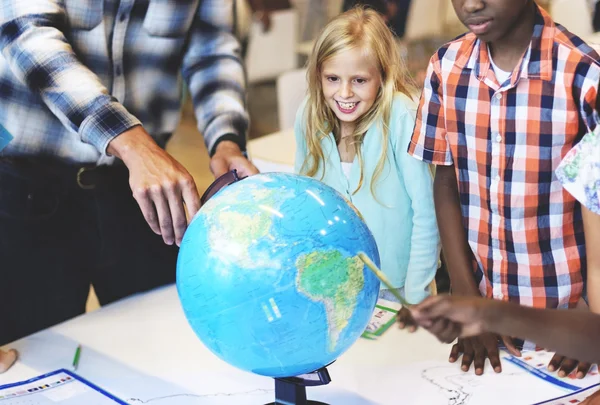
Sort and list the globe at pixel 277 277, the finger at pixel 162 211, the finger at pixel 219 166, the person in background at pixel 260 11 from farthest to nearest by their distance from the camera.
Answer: the person in background at pixel 260 11 < the finger at pixel 219 166 < the finger at pixel 162 211 < the globe at pixel 277 277

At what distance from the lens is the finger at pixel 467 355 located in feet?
5.45

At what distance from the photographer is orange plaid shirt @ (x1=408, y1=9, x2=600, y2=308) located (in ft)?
5.01

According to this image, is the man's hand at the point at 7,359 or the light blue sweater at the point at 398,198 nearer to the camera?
the man's hand at the point at 7,359

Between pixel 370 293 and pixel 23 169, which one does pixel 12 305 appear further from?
pixel 370 293

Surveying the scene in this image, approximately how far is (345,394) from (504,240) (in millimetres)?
470

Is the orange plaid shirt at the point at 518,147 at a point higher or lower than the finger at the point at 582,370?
higher

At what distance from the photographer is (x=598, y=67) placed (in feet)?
4.82

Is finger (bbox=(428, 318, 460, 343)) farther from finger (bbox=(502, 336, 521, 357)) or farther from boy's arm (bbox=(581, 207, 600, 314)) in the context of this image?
finger (bbox=(502, 336, 521, 357))

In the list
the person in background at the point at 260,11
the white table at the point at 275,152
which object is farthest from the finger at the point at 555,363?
the person in background at the point at 260,11

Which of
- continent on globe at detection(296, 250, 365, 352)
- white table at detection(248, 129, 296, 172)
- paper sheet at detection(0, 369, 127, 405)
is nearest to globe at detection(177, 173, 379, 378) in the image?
continent on globe at detection(296, 250, 365, 352)

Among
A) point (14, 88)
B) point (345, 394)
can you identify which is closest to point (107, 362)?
point (345, 394)

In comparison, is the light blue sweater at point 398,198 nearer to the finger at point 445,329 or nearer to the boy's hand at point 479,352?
the boy's hand at point 479,352

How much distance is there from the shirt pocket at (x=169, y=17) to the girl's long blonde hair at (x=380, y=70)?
0.34 meters

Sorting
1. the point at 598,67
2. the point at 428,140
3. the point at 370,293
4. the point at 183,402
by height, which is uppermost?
the point at 598,67
